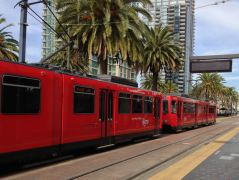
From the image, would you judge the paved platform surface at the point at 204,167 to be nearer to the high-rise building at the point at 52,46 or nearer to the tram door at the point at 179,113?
the high-rise building at the point at 52,46

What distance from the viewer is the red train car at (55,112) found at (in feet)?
37.4

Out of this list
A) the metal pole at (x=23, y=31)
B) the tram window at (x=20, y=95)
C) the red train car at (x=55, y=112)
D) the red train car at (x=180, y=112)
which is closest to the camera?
→ the tram window at (x=20, y=95)

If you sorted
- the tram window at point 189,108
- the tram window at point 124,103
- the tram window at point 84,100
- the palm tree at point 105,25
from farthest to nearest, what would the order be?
the tram window at point 189,108, the palm tree at point 105,25, the tram window at point 124,103, the tram window at point 84,100

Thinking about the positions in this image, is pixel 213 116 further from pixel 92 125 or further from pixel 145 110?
pixel 92 125

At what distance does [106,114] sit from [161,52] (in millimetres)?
26177

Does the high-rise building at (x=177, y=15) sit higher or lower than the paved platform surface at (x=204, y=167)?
higher

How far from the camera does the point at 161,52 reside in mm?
43031

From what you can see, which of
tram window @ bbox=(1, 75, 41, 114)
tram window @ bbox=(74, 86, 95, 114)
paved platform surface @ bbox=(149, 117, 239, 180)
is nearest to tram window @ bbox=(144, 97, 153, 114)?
paved platform surface @ bbox=(149, 117, 239, 180)

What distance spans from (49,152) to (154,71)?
104 ft

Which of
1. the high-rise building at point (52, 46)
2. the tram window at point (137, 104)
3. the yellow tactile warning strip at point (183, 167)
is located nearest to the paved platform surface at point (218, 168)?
the yellow tactile warning strip at point (183, 167)

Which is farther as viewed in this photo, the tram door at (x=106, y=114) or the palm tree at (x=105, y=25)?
the palm tree at (x=105, y=25)

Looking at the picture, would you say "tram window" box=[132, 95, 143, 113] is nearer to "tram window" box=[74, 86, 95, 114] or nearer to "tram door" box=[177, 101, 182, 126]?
"tram window" box=[74, 86, 95, 114]

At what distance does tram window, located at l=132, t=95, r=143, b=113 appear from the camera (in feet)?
69.4

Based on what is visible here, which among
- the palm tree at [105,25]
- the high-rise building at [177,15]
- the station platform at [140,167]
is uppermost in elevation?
the high-rise building at [177,15]
